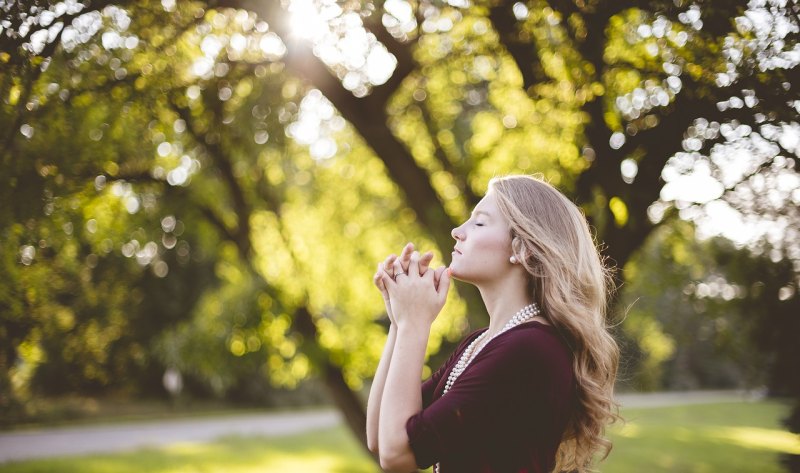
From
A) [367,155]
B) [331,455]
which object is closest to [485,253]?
[367,155]

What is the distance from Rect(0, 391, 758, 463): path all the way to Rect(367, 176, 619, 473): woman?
10335mm

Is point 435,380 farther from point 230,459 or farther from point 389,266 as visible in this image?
point 230,459

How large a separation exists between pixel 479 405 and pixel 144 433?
18747 mm

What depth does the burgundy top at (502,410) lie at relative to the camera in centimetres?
192

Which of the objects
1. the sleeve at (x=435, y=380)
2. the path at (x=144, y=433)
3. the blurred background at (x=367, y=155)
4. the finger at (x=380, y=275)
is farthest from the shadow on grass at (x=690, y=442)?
the finger at (x=380, y=275)

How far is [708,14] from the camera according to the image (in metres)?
3.25

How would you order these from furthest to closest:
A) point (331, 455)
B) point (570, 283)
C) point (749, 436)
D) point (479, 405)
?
point (749, 436), point (331, 455), point (570, 283), point (479, 405)

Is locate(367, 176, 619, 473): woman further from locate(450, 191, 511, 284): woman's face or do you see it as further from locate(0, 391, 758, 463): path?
locate(0, 391, 758, 463): path

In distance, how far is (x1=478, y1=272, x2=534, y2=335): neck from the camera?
7.45ft

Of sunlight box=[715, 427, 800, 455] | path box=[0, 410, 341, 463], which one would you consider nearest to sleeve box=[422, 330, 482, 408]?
sunlight box=[715, 427, 800, 455]

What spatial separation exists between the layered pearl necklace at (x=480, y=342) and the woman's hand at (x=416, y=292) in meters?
0.20

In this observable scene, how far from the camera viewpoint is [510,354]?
1968mm

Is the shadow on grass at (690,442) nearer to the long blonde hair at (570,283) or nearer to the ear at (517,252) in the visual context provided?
the long blonde hair at (570,283)

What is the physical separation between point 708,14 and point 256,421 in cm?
2158
